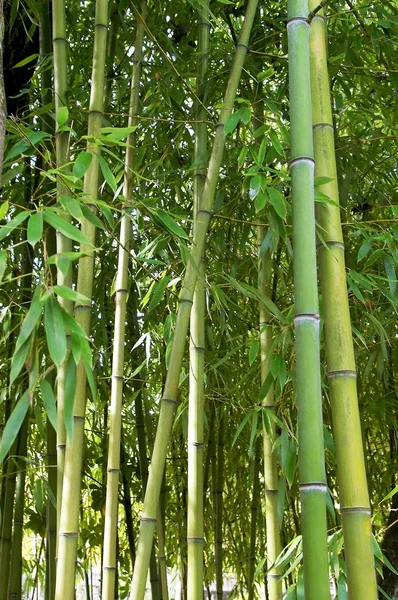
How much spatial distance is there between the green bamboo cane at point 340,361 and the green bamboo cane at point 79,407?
0.46 meters

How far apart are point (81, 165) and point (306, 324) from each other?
0.53 meters

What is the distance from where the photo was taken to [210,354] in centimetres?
264

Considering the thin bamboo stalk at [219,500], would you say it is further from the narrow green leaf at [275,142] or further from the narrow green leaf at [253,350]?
the narrow green leaf at [275,142]

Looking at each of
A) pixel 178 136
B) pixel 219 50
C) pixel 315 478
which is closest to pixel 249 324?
pixel 178 136

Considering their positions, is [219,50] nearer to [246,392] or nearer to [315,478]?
[246,392]

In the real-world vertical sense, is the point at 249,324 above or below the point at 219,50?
below

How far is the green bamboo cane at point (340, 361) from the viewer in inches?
50.4

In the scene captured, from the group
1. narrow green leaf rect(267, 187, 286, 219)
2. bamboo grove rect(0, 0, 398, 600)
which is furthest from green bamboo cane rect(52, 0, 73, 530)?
narrow green leaf rect(267, 187, 286, 219)

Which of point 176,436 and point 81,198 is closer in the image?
point 81,198

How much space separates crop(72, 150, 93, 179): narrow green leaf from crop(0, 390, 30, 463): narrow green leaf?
44cm

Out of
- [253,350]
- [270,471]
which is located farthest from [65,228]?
[270,471]

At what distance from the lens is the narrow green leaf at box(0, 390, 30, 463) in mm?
1141

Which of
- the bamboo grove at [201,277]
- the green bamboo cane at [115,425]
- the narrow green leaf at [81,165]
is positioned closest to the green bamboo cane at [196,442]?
the bamboo grove at [201,277]

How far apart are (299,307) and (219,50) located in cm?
129
